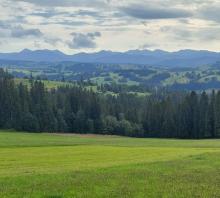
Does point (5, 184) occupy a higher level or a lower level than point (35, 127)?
higher

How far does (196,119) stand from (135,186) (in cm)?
12927

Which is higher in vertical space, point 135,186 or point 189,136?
point 135,186

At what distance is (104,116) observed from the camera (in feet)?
551

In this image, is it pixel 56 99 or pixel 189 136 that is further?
pixel 56 99

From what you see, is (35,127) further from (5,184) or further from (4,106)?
(5,184)

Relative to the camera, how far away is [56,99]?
178 metres

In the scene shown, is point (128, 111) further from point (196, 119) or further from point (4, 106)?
point (4, 106)

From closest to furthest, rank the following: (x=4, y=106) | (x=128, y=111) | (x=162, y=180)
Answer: (x=162, y=180) → (x=4, y=106) → (x=128, y=111)

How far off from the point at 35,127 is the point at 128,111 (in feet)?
116

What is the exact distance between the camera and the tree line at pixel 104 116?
152 metres

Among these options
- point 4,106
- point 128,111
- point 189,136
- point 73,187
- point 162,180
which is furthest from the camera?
point 128,111

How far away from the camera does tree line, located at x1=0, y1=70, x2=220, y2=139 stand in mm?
152500

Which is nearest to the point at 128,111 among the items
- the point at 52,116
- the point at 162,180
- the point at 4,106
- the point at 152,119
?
the point at 152,119

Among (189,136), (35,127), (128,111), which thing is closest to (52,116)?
(35,127)
